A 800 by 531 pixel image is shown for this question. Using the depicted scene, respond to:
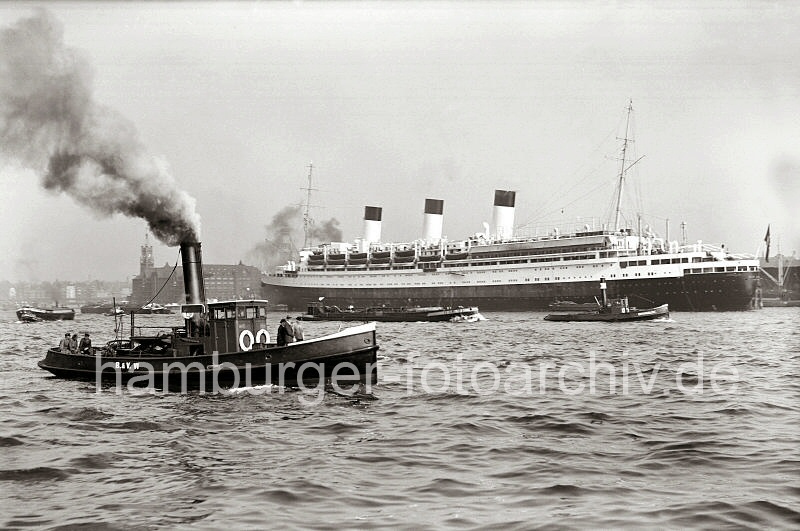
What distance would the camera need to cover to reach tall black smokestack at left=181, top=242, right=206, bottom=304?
75.9 ft

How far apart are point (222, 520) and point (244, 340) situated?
12133mm

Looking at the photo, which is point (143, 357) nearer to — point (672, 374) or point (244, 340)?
point (244, 340)

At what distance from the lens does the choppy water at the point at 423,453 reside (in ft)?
29.4

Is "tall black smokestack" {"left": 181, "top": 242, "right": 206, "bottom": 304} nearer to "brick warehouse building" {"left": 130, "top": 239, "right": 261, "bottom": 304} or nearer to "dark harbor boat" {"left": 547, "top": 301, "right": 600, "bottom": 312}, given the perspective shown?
"dark harbor boat" {"left": 547, "top": 301, "right": 600, "bottom": 312}

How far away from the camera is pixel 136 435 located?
14406 mm

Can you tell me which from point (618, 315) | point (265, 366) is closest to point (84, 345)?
point (265, 366)

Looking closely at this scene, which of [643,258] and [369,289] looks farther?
[369,289]

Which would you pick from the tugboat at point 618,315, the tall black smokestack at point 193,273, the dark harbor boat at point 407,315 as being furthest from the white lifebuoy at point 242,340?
the dark harbor boat at point 407,315

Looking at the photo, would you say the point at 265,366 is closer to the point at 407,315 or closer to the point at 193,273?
the point at 193,273

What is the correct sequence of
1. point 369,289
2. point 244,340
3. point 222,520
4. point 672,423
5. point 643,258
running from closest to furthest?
point 222,520, point 672,423, point 244,340, point 643,258, point 369,289

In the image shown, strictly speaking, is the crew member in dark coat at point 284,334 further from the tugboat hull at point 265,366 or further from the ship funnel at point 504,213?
the ship funnel at point 504,213

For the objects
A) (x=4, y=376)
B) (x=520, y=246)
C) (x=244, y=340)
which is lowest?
(x=4, y=376)

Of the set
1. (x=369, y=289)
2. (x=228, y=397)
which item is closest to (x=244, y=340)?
(x=228, y=397)

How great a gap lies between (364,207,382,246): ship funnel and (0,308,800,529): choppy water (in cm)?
8273
